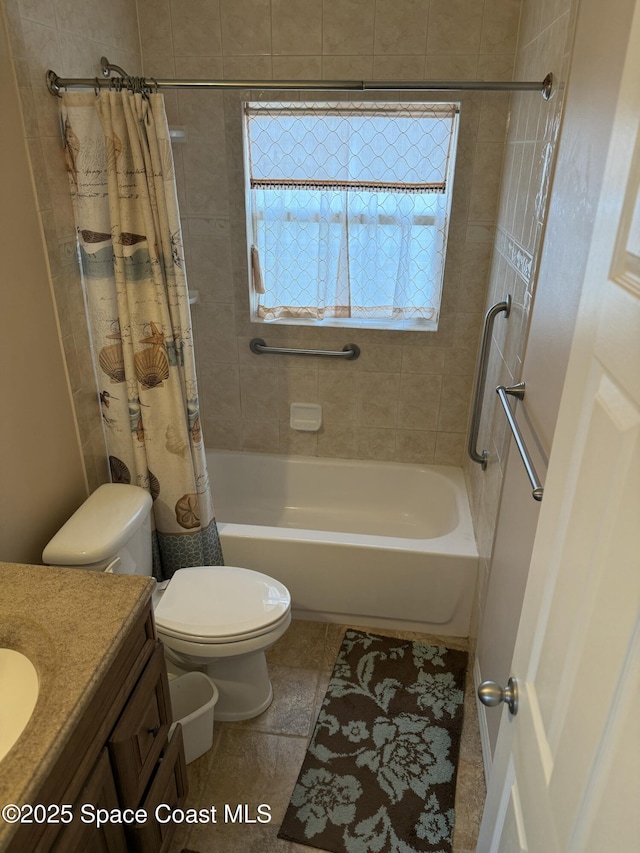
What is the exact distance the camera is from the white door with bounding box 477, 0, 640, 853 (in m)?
0.59

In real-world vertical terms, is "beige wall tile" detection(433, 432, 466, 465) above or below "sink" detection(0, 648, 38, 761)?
below

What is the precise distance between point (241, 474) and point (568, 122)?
7.05 feet

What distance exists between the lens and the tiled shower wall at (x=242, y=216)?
2.24 meters

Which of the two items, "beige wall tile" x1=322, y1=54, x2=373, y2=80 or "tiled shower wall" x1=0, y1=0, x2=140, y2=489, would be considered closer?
"tiled shower wall" x1=0, y1=0, x2=140, y2=489

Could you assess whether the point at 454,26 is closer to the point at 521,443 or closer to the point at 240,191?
the point at 240,191

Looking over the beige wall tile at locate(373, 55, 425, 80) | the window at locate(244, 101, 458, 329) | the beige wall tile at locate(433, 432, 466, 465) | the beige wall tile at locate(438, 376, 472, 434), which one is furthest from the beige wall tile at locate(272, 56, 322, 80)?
the beige wall tile at locate(433, 432, 466, 465)

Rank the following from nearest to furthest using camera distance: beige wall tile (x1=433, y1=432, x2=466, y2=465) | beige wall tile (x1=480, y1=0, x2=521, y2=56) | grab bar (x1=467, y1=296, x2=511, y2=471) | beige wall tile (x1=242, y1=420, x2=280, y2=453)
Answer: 1. grab bar (x1=467, y1=296, x2=511, y2=471)
2. beige wall tile (x1=480, y1=0, x2=521, y2=56)
3. beige wall tile (x1=433, y1=432, x2=466, y2=465)
4. beige wall tile (x1=242, y1=420, x2=280, y2=453)

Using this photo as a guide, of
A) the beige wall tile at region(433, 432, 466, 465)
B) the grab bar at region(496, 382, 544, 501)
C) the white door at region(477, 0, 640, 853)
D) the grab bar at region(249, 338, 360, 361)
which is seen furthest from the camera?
the beige wall tile at region(433, 432, 466, 465)

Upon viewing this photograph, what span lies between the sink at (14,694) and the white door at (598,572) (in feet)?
2.82

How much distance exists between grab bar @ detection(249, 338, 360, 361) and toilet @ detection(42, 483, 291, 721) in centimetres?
102

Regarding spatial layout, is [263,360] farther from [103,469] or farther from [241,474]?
[103,469]

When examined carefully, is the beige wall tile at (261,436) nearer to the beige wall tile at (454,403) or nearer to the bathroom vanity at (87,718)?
the beige wall tile at (454,403)

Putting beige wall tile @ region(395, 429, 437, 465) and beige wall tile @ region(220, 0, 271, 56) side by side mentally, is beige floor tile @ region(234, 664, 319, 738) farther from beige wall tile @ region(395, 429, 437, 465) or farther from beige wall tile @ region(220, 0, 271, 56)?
beige wall tile @ region(220, 0, 271, 56)

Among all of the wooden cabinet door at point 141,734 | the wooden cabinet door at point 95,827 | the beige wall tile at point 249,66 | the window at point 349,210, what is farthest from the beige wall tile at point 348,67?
the wooden cabinet door at point 95,827
